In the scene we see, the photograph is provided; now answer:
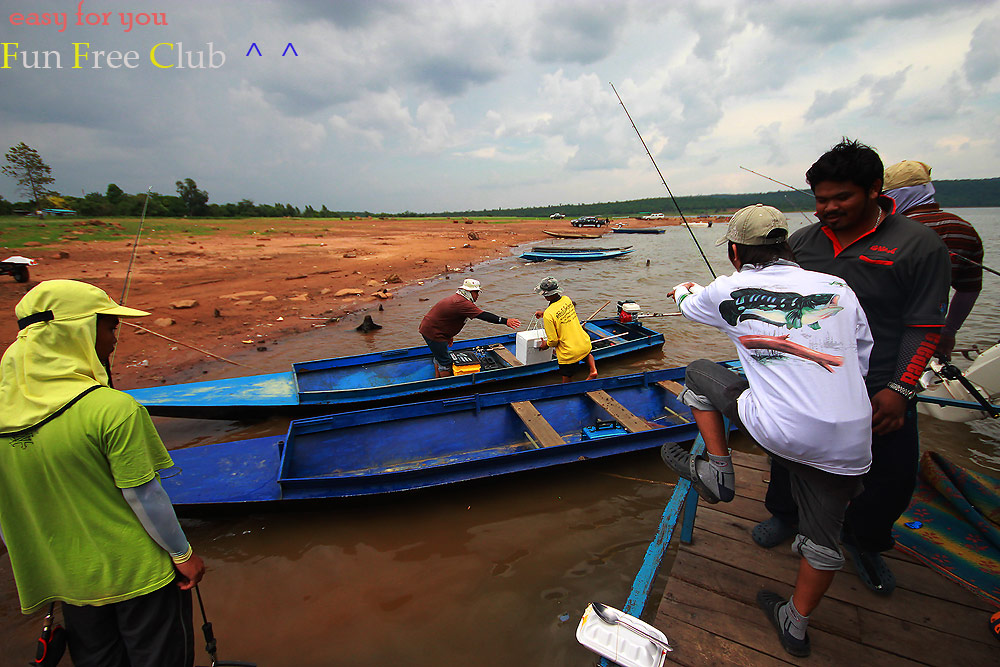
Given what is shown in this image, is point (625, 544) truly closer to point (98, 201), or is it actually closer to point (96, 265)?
point (96, 265)

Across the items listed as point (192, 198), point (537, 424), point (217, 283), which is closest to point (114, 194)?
point (192, 198)

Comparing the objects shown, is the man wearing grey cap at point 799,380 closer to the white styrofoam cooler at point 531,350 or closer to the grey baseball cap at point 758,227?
the grey baseball cap at point 758,227

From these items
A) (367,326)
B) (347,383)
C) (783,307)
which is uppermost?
(783,307)

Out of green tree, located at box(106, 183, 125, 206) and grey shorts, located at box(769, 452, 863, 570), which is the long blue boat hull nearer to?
grey shorts, located at box(769, 452, 863, 570)

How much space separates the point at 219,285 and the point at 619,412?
673 inches

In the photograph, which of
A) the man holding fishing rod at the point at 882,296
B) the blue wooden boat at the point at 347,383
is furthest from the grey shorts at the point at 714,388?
the blue wooden boat at the point at 347,383

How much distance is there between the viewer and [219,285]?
55.4 ft

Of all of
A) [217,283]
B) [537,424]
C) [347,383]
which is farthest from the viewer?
[217,283]

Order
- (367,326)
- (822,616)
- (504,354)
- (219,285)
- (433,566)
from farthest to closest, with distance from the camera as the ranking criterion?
1. (219,285)
2. (367,326)
3. (504,354)
4. (433,566)
5. (822,616)

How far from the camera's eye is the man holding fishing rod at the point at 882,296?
2.36m

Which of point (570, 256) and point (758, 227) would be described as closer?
point (758, 227)

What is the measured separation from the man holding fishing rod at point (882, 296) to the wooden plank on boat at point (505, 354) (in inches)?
251

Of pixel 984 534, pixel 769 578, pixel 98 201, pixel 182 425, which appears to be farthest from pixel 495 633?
pixel 98 201

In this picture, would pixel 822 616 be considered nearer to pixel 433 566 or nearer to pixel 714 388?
pixel 714 388
